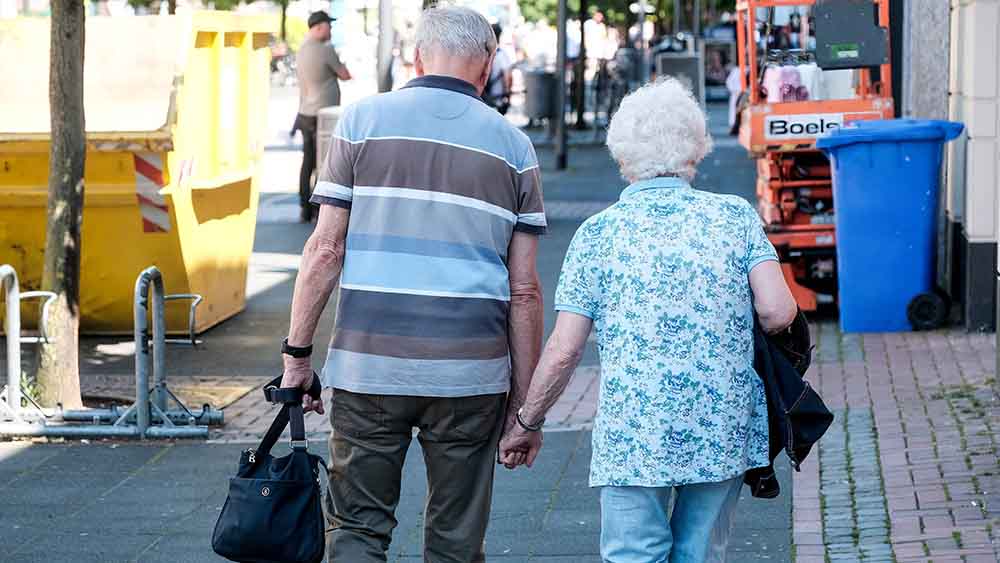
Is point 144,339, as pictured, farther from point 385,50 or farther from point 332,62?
point 332,62

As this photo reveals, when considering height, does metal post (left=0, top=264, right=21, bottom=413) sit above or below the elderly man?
below

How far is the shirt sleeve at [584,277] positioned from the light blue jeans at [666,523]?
0.43 meters

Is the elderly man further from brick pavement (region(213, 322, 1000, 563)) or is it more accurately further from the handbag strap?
brick pavement (region(213, 322, 1000, 563))

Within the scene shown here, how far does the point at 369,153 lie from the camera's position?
3971 millimetres

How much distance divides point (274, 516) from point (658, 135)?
128cm

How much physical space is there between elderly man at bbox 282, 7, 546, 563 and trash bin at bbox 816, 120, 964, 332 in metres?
5.80

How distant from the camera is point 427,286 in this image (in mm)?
3973

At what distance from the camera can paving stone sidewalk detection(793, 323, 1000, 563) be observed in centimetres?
548

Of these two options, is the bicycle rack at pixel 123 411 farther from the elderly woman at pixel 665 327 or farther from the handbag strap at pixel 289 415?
the elderly woman at pixel 665 327

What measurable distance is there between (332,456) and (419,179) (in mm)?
728

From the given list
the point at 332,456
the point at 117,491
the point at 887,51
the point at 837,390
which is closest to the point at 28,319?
the point at 117,491

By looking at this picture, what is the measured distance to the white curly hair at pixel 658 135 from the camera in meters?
3.84

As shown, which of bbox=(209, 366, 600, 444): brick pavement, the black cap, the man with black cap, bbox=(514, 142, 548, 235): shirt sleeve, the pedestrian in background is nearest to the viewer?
bbox=(514, 142, 548, 235): shirt sleeve

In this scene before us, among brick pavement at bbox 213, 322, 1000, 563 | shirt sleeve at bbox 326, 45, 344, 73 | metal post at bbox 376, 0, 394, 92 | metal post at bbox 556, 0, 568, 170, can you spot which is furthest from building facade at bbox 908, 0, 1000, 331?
metal post at bbox 556, 0, 568, 170
